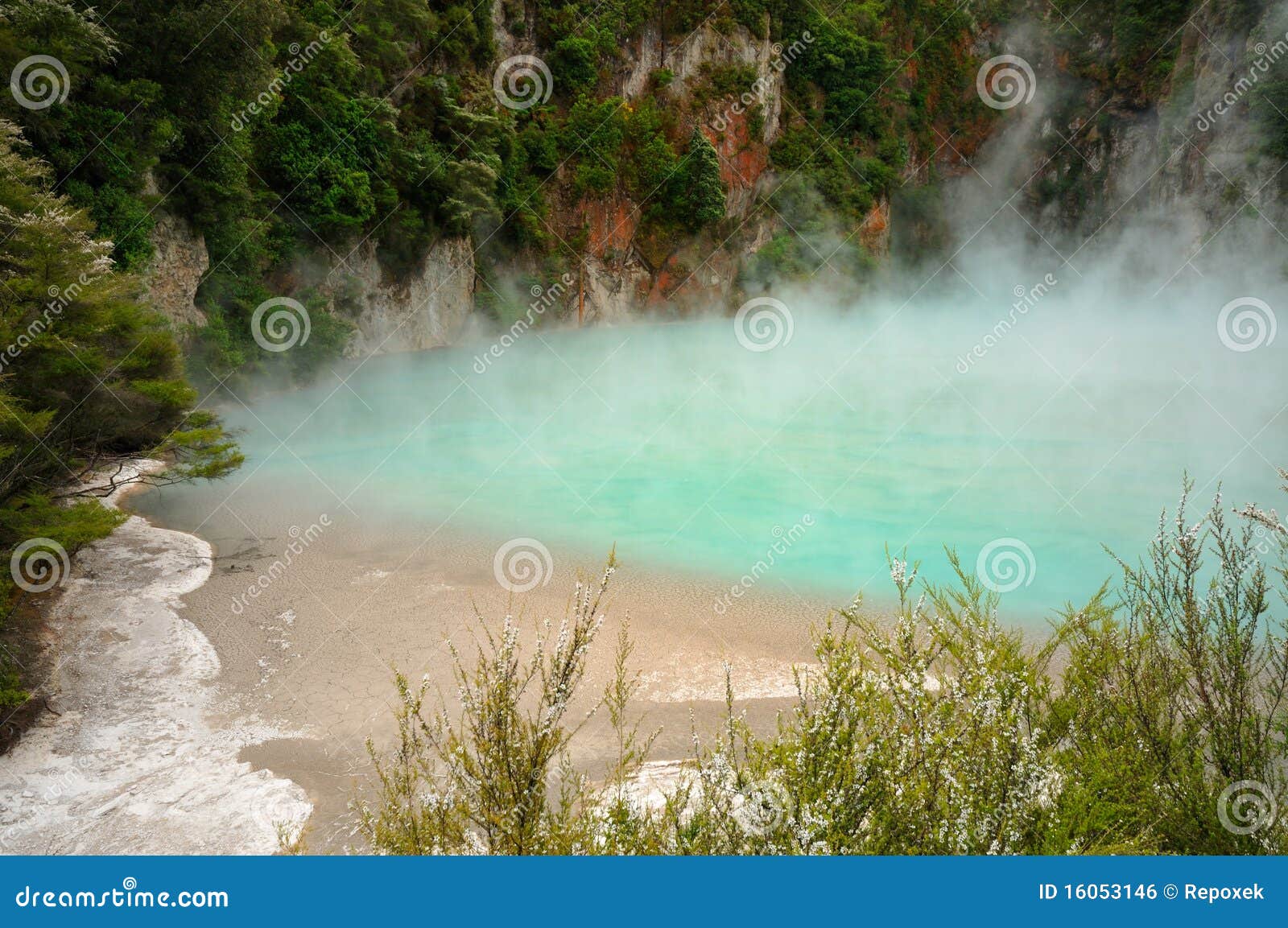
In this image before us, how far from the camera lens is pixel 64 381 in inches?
313

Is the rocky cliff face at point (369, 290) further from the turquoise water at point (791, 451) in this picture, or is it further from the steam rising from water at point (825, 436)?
the steam rising from water at point (825, 436)

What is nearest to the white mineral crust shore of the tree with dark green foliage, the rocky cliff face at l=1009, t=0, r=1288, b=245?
the tree with dark green foliage

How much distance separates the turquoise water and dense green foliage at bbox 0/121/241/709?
223 centimetres

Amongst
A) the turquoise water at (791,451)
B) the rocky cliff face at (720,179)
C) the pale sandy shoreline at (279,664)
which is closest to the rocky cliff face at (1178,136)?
the turquoise water at (791,451)

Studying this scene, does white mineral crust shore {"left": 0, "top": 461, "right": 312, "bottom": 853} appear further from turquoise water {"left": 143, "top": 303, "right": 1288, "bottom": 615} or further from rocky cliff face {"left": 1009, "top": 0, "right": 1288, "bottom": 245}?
rocky cliff face {"left": 1009, "top": 0, "right": 1288, "bottom": 245}

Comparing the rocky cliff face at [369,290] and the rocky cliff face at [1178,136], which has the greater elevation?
the rocky cliff face at [1178,136]

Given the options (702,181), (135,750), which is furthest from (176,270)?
(702,181)

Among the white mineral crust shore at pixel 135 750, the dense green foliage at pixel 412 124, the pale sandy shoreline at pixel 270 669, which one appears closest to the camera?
the white mineral crust shore at pixel 135 750

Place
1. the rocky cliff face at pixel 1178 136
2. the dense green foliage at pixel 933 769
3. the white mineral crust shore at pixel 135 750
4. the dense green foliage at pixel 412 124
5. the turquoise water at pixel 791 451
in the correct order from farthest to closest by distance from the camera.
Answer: the rocky cliff face at pixel 1178 136, the dense green foliage at pixel 412 124, the turquoise water at pixel 791 451, the white mineral crust shore at pixel 135 750, the dense green foliage at pixel 933 769

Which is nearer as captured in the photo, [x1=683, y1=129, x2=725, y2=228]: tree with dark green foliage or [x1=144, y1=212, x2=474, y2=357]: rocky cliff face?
[x1=144, y1=212, x2=474, y2=357]: rocky cliff face

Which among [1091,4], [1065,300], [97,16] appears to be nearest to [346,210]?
[97,16]

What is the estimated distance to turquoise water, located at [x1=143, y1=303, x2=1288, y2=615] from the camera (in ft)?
34.2

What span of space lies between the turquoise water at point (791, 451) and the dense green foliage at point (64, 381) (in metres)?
2.23

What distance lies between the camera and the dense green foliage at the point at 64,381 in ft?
22.8
